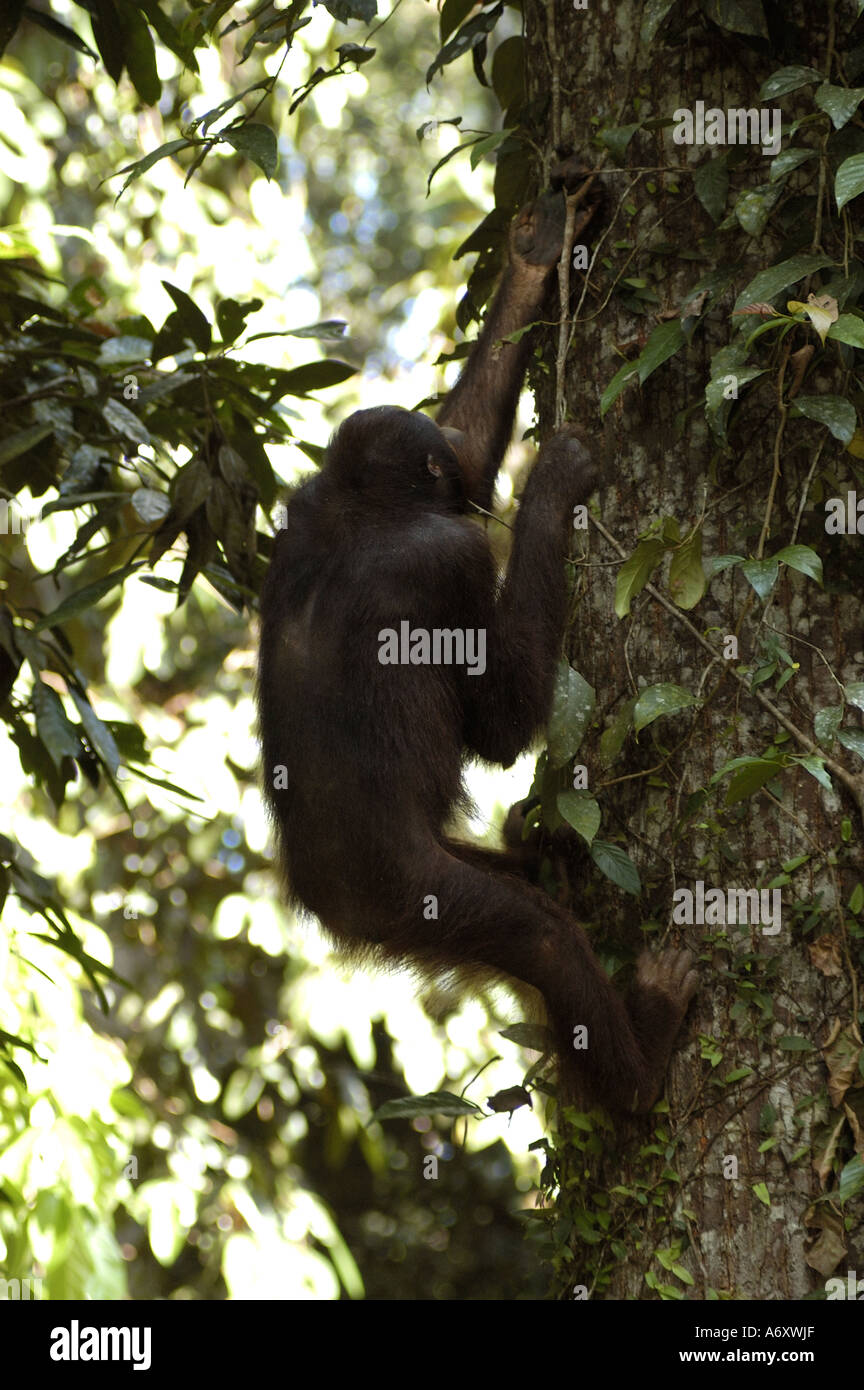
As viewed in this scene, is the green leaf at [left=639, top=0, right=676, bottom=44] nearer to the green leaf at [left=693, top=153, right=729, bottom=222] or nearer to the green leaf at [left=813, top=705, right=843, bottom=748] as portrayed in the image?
the green leaf at [left=693, top=153, right=729, bottom=222]

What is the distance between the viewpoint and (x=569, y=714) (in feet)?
8.43

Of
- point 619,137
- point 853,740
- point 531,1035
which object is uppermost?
point 619,137

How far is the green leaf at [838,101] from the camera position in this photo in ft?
7.64

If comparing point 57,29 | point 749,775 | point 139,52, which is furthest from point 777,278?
point 57,29

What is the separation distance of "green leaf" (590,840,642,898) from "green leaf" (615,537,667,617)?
44cm

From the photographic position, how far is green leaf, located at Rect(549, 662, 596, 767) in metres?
2.57

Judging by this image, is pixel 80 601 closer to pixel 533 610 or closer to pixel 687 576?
pixel 533 610

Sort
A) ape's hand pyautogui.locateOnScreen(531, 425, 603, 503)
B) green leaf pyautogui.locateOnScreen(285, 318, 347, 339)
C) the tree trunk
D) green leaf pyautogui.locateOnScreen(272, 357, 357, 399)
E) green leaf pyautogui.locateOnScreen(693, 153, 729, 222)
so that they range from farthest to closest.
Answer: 1. green leaf pyautogui.locateOnScreen(272, 357, 357, 399)
2. green leaf pyautogui.locateOnScreen(285, 318, 347, 339)
3. ape's hand pyautogui.locateOnScreen(531, 425, 603, 503)
4. green leaf pyautogui.locateOnScreen(693, 153, 729, 222)
5. the tree trunk

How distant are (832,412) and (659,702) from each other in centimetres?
58

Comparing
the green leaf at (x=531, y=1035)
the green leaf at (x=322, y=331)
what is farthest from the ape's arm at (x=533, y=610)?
the green leaf at (x=322, y=331)

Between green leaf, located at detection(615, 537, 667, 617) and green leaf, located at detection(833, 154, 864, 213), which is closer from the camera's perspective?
green leaf, located at detection(833, 154, 864, 213)

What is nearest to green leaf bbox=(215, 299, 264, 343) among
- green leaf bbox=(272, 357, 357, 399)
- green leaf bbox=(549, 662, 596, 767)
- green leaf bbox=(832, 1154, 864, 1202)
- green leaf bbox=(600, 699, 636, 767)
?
green leaf bbox=(272, 357, 357, 399)

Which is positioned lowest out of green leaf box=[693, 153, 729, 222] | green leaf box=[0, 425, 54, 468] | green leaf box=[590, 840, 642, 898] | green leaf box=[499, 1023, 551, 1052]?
green leaf box=[499, 1023, 551, 1052]
